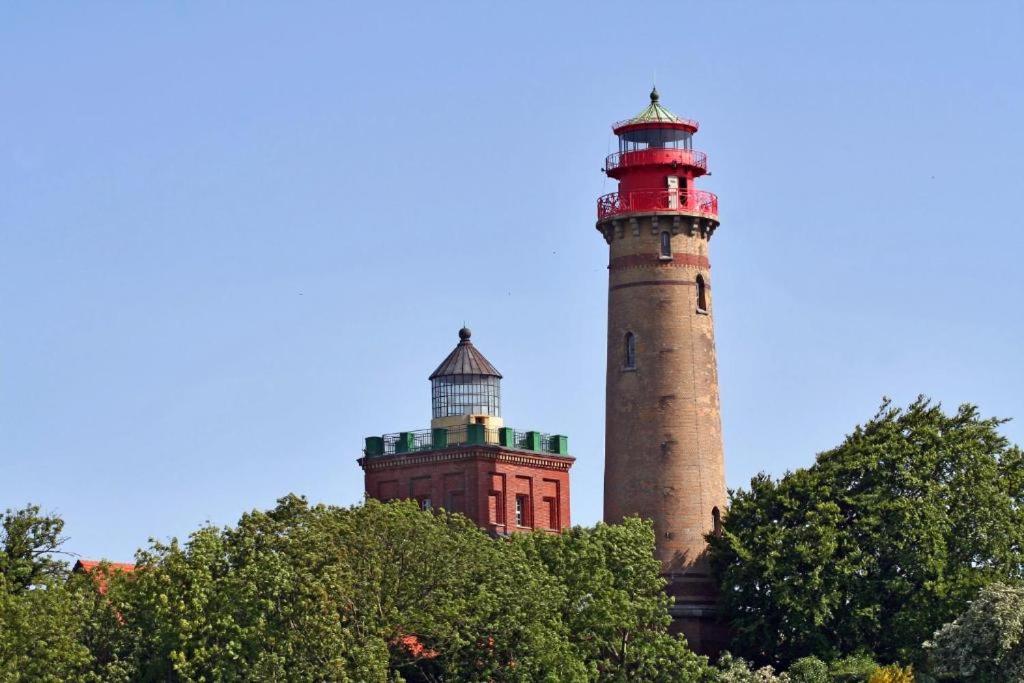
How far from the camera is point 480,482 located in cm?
11512

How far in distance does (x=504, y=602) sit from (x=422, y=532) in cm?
358

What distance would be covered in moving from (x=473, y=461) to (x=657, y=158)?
19635 mm

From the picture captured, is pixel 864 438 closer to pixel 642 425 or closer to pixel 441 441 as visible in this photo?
pixel 642 425

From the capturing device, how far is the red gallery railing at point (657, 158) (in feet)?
335

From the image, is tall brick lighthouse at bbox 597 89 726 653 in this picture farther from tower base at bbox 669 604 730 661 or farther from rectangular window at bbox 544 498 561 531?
rectangular window at bbox 544 498 561 531

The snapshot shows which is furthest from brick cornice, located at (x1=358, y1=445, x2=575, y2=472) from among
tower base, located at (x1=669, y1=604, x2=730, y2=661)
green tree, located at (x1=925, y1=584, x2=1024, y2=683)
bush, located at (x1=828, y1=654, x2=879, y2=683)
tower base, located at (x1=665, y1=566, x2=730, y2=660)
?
green tree, located at (x1=925, y1=584, x2=1024, y2=683)

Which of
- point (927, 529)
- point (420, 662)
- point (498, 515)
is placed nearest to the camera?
point (420, 662)

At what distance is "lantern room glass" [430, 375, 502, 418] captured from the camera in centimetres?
11788

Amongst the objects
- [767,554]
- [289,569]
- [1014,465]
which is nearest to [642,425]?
[767,554]

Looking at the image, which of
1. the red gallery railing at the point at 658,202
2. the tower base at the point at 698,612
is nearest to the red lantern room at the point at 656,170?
the red gallery railing at the point at 658,202

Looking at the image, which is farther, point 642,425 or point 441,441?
point 441,441

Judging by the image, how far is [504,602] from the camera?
86500mm

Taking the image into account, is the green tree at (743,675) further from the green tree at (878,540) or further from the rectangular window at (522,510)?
the rectangular window at (522,510)

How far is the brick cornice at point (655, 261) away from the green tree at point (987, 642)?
18523 mm
